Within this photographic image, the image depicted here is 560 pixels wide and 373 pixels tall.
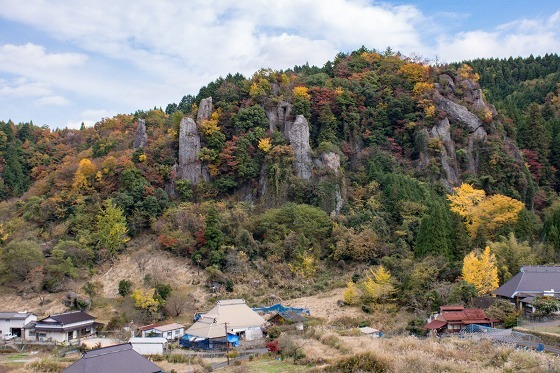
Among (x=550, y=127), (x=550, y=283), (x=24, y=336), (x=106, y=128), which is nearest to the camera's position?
(x=550, y=283)

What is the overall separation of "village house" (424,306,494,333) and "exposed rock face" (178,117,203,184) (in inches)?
1015

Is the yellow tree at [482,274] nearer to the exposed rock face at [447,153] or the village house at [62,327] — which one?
the exposed rock face at [447,153]

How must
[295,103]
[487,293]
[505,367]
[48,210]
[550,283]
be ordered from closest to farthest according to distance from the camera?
[505,367] → [550,283] → [487,293] → [48,210] → [295,103]

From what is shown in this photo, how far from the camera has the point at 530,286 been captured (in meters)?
28.6

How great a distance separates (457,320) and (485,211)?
13223 mm

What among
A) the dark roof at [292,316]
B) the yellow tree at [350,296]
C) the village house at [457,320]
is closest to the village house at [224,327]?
the dark roof at [292,316]

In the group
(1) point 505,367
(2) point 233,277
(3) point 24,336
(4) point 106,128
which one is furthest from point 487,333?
(4) point 106,128

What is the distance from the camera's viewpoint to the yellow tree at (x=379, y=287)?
32.9 metres

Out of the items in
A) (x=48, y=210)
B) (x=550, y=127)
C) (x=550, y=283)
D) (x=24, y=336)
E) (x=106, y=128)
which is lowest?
(x=24, y=336)

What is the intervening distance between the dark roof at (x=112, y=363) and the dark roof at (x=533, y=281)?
18943 mm

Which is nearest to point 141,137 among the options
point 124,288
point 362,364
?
point 124,288

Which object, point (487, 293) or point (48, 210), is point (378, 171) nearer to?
point (487, 293)

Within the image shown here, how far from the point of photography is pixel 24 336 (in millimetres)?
33500

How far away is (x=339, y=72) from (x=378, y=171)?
14.8 m
